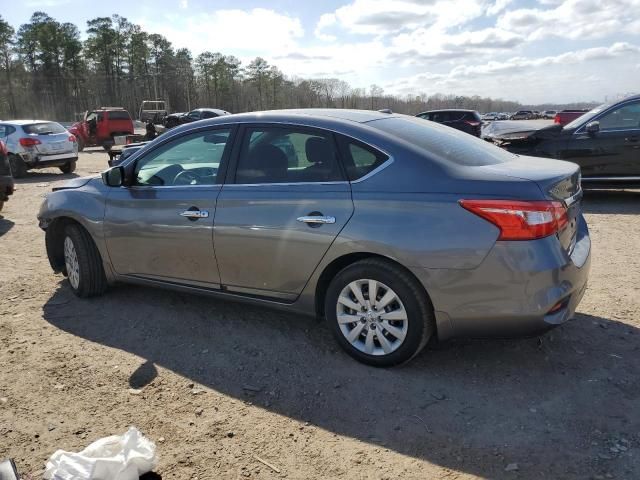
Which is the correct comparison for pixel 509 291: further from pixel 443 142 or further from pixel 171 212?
pixel 171 212

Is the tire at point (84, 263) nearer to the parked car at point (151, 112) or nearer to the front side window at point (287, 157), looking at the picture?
the front side window at point (287, 157)

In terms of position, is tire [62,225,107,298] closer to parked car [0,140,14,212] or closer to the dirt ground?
the dirt ground

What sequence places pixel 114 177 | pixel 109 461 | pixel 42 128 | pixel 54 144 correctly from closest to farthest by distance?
pixel 109 461 < pixel 114 177 < pixel 54 144 < pixel 42 128

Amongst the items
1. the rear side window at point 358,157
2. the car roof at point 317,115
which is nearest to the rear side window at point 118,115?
the car roof at point 317,115

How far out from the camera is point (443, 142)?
142 inches

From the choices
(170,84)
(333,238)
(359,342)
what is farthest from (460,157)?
(170,84)

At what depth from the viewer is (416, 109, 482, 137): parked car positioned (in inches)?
855

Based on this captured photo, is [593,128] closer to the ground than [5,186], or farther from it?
farther from it

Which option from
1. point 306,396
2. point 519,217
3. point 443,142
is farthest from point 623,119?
point 306,396

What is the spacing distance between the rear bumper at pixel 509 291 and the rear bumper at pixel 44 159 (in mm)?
14351

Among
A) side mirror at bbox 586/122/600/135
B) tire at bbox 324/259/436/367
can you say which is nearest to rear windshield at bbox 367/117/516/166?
tire at bbox 324/259/436/367

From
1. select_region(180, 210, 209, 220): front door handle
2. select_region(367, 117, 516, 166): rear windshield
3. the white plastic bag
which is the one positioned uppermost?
select_region(367, 117, 516, 166): rear windshield

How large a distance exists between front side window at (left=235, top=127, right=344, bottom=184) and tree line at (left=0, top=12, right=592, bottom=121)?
59719mm

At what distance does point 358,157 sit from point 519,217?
3.51 feet
